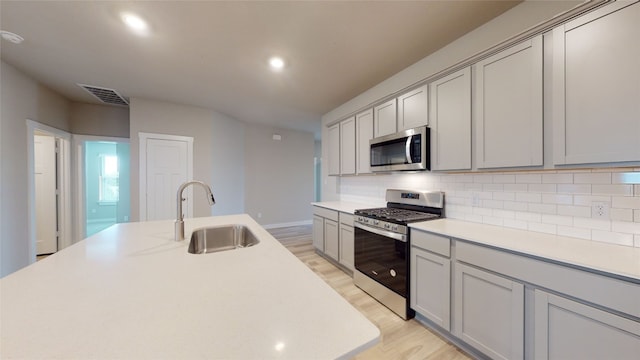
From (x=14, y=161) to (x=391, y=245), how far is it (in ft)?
14.5

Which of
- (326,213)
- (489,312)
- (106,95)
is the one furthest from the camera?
(106,95)

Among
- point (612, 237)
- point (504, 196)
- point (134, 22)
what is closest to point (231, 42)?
point (134, 22)

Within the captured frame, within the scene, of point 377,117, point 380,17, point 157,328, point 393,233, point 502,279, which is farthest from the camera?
point 377,117

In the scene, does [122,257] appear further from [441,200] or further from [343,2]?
[441,200]

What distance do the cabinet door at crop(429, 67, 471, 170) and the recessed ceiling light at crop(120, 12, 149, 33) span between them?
2639 millimetres

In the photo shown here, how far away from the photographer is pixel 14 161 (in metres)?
2.69

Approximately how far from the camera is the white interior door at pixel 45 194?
3.73 m

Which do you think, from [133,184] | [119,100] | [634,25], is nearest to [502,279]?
[634,25]

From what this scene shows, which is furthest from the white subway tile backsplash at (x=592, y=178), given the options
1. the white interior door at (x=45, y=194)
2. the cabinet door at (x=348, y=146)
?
the white interior door at (x=45, y=194)

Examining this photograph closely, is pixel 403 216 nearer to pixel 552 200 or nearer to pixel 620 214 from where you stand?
pixel 552 200

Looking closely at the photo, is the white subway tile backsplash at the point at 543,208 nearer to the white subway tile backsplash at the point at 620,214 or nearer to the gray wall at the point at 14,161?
the white subway tile backsplash at the point at 620,214

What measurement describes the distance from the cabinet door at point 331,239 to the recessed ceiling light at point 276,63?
2129mm

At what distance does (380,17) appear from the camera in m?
1.86

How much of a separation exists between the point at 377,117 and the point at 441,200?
4.21ft
